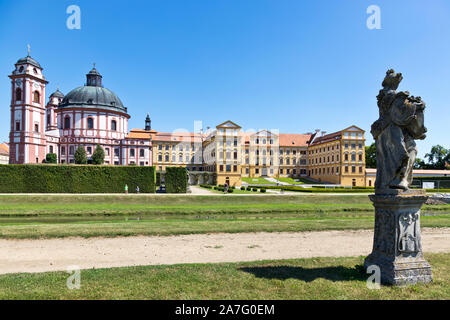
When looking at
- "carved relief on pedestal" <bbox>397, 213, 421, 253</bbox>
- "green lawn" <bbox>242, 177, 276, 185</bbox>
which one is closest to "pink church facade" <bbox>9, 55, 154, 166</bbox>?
"green lawn" <bbox>242, 177, 276, 185</bbox>

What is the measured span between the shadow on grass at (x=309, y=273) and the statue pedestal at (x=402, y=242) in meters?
0.51

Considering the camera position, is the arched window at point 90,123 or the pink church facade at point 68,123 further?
the arched window at point 90,123

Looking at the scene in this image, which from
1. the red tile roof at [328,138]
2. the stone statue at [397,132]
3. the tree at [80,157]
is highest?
the red tile roof at [328,138]

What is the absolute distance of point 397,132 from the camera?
16.4 ft

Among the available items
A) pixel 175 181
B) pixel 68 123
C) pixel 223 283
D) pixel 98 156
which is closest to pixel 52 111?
pixel 68 123

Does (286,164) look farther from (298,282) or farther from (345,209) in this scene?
(298,282)

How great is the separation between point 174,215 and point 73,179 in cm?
1867

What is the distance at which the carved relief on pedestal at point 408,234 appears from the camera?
191 inches

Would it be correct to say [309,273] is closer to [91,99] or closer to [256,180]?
[256,180]

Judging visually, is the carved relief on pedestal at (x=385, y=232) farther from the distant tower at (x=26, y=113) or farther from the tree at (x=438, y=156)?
the tree at (x=438, y=156)

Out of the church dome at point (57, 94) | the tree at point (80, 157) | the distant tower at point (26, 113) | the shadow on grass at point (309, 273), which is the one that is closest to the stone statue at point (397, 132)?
the shadow on grass at point (309, 273)

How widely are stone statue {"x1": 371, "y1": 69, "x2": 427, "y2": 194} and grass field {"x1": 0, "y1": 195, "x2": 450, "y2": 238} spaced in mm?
6028
